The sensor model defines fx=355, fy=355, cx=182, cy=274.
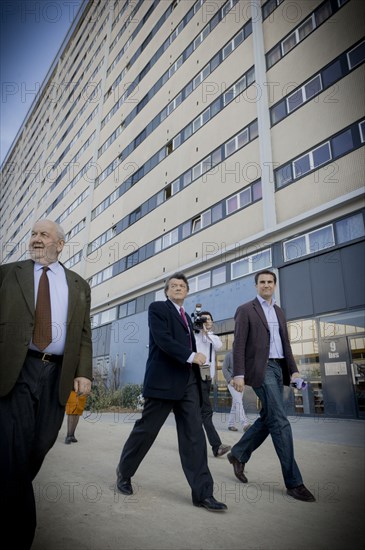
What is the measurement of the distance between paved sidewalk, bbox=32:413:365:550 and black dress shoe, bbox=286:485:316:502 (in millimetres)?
68

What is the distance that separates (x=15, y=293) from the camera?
2279mm

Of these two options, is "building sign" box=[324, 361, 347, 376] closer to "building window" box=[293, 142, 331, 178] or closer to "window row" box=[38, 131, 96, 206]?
"building window" box=[293, 142, 331, 178]

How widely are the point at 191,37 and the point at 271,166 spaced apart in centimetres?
1240

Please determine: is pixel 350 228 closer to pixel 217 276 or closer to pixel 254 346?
pixel 217 276

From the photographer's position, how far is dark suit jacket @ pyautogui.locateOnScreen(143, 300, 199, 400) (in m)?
3.09

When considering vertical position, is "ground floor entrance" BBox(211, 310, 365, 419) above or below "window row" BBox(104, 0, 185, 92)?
below

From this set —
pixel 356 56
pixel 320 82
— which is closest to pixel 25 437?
pixel 356 56

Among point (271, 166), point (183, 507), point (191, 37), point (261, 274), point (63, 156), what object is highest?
point (63, 156)

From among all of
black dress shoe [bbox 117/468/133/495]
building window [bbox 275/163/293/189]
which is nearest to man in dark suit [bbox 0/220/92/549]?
black dress shoe [bbox 117/468/133/495]

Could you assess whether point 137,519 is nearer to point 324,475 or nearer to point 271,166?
point 324,475

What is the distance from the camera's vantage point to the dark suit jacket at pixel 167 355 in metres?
3.09

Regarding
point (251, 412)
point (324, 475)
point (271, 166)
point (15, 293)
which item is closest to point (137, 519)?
point (15, 293)

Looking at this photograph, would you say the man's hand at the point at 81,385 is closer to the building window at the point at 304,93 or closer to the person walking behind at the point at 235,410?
the person walking behind at the point at 235,410

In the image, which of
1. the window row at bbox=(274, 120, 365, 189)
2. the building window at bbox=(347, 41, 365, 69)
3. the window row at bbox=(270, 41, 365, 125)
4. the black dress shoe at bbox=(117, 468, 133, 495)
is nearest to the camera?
the black dress shoe at bbox=(117, 468, 133, 495)
